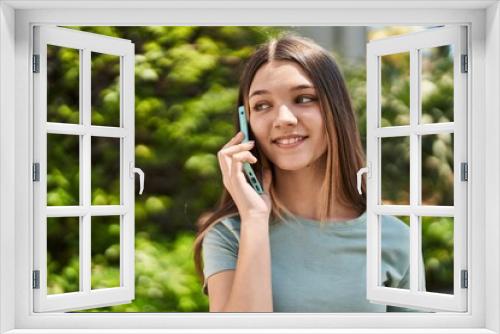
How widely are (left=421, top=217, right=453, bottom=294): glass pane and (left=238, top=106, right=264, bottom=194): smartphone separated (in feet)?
3.85

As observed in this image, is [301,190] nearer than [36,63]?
No

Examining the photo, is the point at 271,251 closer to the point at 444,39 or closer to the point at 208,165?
the point at 208,165

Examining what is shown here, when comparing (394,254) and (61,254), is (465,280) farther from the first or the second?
(61,254)

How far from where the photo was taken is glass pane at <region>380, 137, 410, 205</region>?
12.0 feet

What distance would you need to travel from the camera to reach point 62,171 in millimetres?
3779

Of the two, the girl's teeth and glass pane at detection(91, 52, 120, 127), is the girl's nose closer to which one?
the girl's teeth

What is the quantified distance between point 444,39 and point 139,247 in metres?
2.18

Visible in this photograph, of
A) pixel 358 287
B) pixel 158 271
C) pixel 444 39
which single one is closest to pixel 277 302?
pixel 358 287

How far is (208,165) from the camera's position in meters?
3.93

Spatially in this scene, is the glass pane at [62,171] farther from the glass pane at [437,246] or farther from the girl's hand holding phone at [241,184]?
the glass pane at [437,246]

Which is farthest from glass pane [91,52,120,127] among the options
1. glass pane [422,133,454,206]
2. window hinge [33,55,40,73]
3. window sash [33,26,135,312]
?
glass pane [422,133,454,206]

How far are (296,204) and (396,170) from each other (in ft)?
2.25

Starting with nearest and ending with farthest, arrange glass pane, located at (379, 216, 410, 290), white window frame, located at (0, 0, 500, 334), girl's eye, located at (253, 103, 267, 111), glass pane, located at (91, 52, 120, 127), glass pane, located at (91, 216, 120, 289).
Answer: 1. white window frame, located at (0, 0, 500, 334)
2. glass pane, located at (379, 216, 410, 290)
3. girl's eye, located at (253, 103, 267, 111)
4. glass pane, located at (91, 52, 120, 127)
5. glass pane, located at (91, 216, 120, 289)

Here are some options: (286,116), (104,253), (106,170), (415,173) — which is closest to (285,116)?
(286,116)
